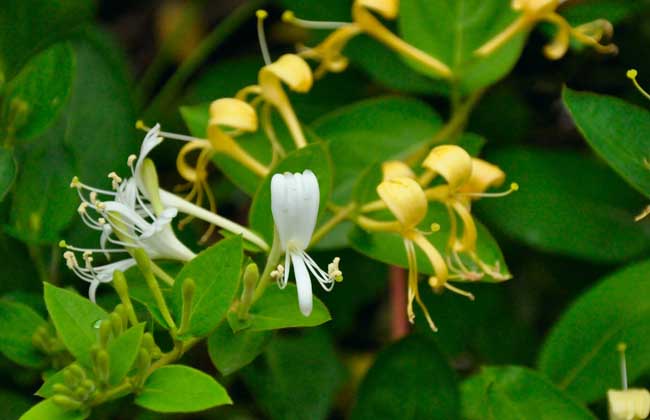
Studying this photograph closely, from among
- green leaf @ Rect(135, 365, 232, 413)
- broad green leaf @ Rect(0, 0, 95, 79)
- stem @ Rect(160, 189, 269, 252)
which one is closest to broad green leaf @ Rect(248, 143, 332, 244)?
stem @ Rect(160, 189, 269, 252)

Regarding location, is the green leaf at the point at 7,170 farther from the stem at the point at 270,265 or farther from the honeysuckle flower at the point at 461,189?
the honeysuckle flower at the point at 461,189

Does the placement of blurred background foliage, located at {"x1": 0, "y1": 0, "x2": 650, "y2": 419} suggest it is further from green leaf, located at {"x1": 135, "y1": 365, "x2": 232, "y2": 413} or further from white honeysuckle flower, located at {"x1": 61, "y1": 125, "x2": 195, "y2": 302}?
green leaf, located at {"x1": 135, "y1": 365, "x2": 232, "y2": 413}

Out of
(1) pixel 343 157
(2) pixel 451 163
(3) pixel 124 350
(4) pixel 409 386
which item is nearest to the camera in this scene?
(3) pixel 124 350

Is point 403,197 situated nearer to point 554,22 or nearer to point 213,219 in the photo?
point 213,219

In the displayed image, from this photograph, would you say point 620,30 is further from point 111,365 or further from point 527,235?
point 111,365

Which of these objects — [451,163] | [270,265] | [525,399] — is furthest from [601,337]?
[270,265]

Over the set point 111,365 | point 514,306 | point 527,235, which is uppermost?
point 111,365

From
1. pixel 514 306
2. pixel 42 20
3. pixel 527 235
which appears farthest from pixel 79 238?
pixel 514 306
